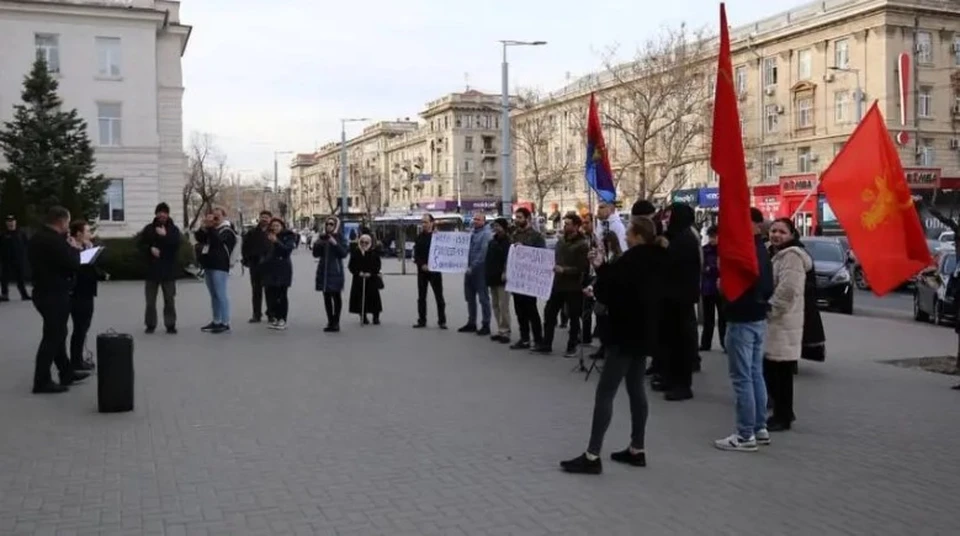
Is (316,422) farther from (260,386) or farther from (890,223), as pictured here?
(890,223)

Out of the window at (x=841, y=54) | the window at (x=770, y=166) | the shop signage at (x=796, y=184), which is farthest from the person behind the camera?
the window at (x=770, y=166)

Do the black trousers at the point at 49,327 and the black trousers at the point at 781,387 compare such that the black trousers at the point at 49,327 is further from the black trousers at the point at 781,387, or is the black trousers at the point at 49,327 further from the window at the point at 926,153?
the window at the point at 926,153

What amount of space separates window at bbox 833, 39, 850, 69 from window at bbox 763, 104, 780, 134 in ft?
18.1

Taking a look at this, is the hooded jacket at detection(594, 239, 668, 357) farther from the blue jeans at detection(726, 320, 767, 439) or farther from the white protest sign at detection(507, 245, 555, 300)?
the white protest sign at detection(507, 245, 555, 300)

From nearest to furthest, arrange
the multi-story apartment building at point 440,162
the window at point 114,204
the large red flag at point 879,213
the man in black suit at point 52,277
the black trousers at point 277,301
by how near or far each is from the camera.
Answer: the large red flag at point 879,213
the man in black suit at point 52,277
the black trousers at point 277,301
the window at point 114,204
the multi-story apartment building at point 440,162

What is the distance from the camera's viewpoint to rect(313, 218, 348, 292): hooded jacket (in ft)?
53.2

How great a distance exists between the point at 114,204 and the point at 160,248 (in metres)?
40.8

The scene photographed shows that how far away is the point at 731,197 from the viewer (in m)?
7.50

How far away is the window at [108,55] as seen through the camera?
52156 mm

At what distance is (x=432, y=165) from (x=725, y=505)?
117 m

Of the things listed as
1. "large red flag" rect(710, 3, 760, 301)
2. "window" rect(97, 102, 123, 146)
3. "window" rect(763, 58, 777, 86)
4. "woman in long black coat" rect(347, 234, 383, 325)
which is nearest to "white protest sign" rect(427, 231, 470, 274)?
"woman in long black coat" rect(347, 234, 383, 325)

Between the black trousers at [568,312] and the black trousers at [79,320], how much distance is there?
5.80 metres

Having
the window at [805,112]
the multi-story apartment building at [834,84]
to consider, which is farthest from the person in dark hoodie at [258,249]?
the window at [805,112]

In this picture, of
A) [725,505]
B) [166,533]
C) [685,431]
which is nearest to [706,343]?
[685,431]
